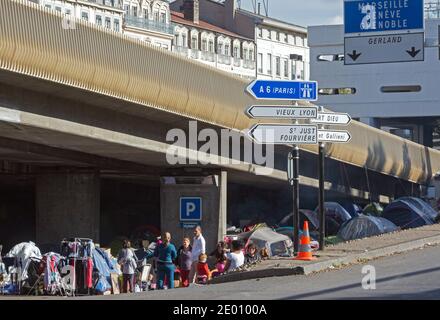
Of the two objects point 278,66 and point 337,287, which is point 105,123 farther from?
point 278,66

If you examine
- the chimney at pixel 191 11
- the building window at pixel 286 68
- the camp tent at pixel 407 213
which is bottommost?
the camp tent at pixel 407 213

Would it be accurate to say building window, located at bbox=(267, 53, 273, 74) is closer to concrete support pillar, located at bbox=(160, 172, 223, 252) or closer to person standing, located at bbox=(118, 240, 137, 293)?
concrete support pillar, located at bbox=(160, 172, 223, 252)

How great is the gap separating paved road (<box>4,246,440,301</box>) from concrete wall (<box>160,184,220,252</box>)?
12545mm

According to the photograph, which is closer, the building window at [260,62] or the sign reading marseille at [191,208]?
the sign reading marseille at [191,208]

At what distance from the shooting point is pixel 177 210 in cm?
2986

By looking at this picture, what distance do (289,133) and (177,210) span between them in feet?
41.6

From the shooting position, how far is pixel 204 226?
97.7ft

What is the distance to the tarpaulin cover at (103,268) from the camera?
2187 cm

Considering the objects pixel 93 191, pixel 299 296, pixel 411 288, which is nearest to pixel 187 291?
pixel 299 296

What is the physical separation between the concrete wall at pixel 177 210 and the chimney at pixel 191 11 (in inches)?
2477

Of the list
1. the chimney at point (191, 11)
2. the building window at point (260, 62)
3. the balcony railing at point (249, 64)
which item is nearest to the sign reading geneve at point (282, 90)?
the chimney at point (191, 11)

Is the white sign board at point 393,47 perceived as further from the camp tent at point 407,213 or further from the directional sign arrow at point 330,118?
the camp tent at point 407,213

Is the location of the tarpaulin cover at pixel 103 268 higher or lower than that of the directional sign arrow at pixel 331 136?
lower

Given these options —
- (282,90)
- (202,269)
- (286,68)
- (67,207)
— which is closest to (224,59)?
(286,68)
